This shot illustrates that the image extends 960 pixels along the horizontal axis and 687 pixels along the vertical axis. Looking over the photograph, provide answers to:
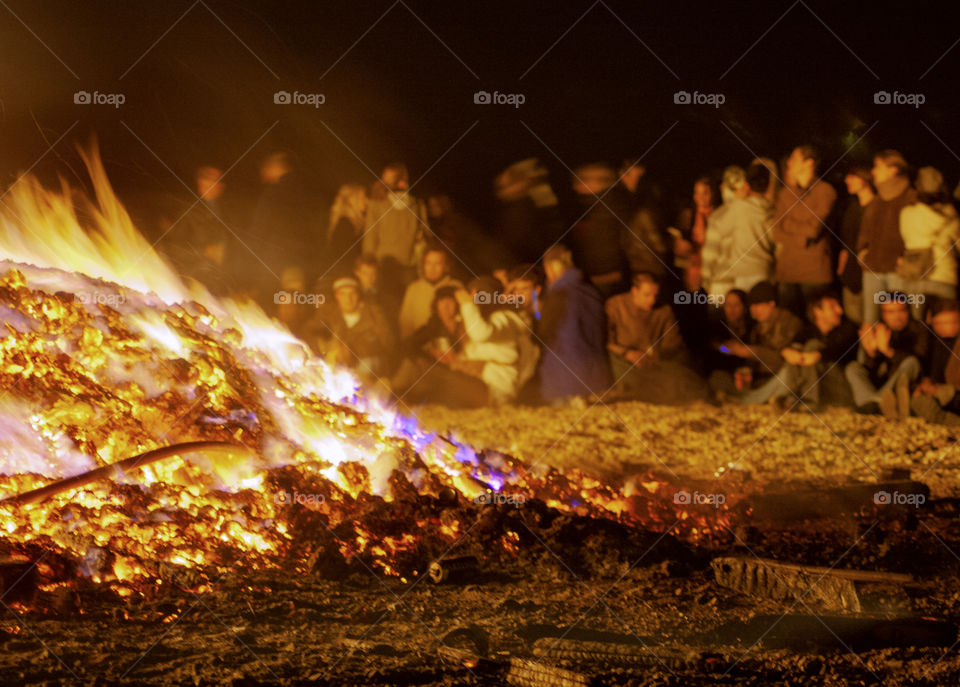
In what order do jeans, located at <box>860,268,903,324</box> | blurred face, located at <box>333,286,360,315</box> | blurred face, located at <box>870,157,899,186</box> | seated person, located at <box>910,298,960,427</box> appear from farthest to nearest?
blurred face, located at <box>333,286,360,315</box> → jeans, located at <box>860,268,903,324</box> → blurred face, located at <box>870,157,899,186</box> → seated person, located at <box>910,298,960,427</box>

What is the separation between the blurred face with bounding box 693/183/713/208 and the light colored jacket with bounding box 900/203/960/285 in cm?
165

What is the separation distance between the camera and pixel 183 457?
5.90 meters

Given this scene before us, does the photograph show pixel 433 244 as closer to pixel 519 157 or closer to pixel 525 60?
pixel 519 157

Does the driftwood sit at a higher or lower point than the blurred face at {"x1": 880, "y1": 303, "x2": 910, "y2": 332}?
lower

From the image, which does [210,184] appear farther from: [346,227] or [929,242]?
[929,242]

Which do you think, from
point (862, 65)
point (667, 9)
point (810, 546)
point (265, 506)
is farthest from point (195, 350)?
point (862, 65)

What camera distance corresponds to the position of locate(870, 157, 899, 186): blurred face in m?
7.75

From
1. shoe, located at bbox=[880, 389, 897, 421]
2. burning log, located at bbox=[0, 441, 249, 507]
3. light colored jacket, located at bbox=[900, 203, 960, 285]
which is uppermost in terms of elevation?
light colored jacket, located at bbox=[900, 203, 960, 285]

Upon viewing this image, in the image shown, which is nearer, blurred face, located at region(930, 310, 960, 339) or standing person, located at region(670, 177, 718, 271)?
blurred face, located at region(930, 310, 960, 339)

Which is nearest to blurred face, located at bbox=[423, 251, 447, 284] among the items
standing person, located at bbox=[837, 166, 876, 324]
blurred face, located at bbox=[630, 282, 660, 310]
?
blurred face, located at bbox=[630, 282, 660, 310]

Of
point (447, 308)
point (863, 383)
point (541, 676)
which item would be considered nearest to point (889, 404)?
point (863, 383)

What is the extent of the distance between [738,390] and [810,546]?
2506mm

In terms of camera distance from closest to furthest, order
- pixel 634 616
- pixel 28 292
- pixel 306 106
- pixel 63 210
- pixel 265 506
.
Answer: pixel 634 616, pixel 265 506, pixel 28 292, pixel 63 210, pixel 306 106

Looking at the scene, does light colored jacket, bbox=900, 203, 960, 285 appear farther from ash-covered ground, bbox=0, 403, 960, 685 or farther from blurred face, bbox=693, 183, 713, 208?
ash-covered ground, bbox=0, 403, 960, 685
